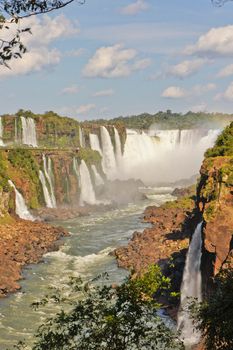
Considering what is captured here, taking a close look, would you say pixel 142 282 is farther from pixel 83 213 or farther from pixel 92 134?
pixel 92 134

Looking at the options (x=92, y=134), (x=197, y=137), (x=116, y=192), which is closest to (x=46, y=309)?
(x=116, y=192)

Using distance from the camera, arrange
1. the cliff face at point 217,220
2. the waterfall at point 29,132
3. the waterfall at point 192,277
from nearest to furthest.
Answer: the cliff face at point 217,220 → the waterfall at point 192,277 → the waterfall at point 29,132

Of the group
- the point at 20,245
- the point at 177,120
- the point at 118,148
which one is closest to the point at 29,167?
the point at 20,245

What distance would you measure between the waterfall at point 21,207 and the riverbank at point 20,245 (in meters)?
3.69

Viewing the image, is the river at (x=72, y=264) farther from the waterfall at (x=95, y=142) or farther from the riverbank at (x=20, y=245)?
the waterfall at (x=95, y=142)

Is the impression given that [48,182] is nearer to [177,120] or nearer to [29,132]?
[29,132]

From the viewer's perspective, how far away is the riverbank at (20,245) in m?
31.7

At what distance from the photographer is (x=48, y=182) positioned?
62.8m

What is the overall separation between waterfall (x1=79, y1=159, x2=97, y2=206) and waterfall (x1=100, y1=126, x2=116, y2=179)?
14.8m

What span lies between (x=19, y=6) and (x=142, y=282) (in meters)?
5.59

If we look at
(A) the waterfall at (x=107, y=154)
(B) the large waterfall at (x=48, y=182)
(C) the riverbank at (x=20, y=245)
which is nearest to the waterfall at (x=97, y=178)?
(A) the waterfall at (x=107, y=154)

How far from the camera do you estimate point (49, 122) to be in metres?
77.6

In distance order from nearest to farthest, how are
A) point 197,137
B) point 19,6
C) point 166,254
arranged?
1. point 19,6
2. point 166,254
3. point 197,137

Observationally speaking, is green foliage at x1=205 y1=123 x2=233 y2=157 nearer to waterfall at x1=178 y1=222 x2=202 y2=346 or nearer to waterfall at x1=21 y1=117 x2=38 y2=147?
waterfall at x1=178 y1=222 x2=202 y2=346
